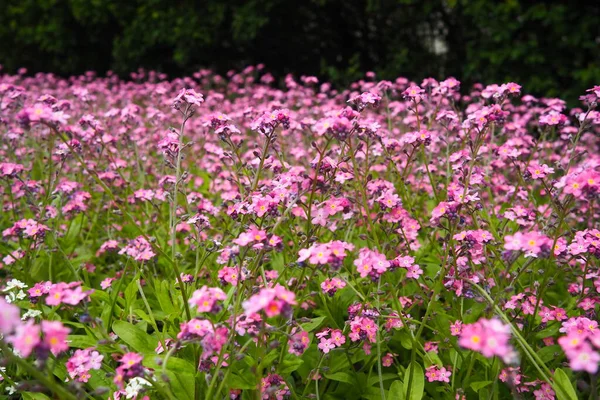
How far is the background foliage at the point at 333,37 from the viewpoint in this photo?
795 centimetres

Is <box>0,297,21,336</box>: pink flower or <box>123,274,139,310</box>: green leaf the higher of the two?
<box>0,297,21,336</box>: pink flower

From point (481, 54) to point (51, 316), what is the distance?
23.7 ft

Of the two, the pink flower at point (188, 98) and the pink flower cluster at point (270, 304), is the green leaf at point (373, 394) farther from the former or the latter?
the pink flower at point (188, 98)

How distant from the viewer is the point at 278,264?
3.55 m

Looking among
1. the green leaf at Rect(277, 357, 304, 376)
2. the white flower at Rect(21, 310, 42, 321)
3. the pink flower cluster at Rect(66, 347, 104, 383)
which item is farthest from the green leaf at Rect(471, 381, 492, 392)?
the white flower at Rect(21, 310, 42, 321)

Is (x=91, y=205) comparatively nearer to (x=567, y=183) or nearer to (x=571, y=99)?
(x=567, y=183)

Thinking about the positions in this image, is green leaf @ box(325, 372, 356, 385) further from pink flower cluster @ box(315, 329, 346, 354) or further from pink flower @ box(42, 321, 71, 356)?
pink flower @ box(42, 321, 71, 356)

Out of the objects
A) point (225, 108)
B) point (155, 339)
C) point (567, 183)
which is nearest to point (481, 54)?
point (225, 108)

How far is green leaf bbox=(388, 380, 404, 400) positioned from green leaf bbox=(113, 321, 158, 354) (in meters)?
1.09

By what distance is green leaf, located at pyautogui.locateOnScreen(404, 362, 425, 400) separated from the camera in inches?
95.3

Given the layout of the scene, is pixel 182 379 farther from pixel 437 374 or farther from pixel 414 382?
pixel 437 374

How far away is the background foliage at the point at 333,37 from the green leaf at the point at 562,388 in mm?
6043

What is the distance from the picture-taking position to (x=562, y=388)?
220 cm

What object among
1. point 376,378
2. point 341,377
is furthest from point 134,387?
point 376,378
